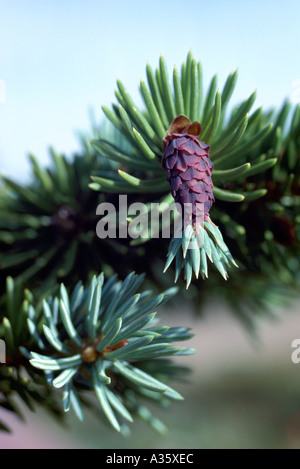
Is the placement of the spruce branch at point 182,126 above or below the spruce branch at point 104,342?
above

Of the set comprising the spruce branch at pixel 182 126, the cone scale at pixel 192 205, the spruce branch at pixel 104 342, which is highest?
the spruce branch at pixel 182 126

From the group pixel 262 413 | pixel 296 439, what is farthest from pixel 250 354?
pixel 296 439

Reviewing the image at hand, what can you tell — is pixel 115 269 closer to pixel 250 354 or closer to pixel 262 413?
pixel 262 413

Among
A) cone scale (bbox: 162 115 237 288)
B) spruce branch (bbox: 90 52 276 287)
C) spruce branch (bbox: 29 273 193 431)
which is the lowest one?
spruce branch (bbox: 29 273 193 431)

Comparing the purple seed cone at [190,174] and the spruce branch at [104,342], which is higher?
the purple seed cone at [190,174]
